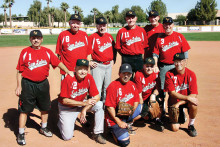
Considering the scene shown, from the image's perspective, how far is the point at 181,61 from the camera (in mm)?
3900

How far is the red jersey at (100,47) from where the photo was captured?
4.80 meters

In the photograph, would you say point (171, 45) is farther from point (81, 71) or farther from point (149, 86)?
point (81, 71)

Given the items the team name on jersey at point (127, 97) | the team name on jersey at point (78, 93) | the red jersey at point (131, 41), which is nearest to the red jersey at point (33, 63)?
the team name on jersey at point (78, 93)

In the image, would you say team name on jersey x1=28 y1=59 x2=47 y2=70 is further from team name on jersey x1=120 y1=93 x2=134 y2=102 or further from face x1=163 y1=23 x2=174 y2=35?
face x1=163 y1=23 x2=174 y2=35

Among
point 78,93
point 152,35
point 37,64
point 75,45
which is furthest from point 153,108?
point 37,64

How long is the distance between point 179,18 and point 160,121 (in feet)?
248

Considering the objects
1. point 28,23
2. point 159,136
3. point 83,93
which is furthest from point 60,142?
point 28,23

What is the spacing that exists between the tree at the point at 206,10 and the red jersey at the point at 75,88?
6122 cm

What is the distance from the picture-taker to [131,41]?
4770mm

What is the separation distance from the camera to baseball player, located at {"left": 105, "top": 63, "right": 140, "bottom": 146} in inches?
144

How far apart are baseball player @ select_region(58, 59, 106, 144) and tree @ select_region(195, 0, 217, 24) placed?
61.3 m

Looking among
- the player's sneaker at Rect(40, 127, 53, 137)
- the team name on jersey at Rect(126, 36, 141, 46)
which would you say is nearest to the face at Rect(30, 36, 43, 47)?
the player's sneaker at Rect(40, 127, 53, 137)

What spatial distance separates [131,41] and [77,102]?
193 cm

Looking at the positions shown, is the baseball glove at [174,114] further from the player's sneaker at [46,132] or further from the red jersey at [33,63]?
the red jersey at [33,63]
